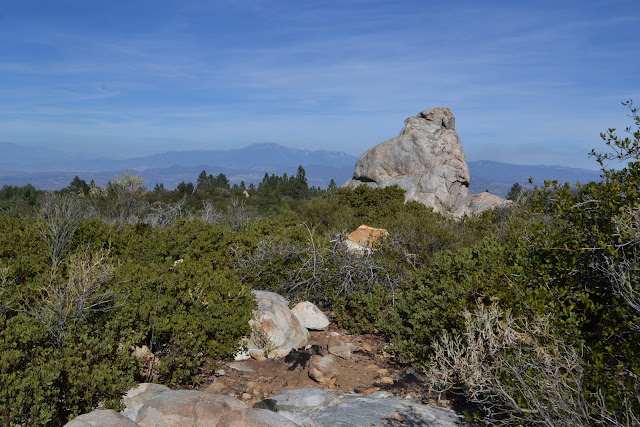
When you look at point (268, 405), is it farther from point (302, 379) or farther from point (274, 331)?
point (274, 331)

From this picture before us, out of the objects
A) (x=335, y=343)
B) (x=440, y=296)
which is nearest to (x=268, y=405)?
(x=335, y=343)

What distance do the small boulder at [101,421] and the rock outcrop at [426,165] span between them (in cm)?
2734

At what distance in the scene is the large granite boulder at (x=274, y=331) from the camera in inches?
266

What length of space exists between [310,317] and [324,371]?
1909mm

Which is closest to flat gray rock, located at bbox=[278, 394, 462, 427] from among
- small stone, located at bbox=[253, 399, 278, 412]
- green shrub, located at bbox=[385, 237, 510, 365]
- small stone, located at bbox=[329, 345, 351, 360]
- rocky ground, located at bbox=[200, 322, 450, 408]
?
small stone, located at bbox=[253, 399, 278, 412]

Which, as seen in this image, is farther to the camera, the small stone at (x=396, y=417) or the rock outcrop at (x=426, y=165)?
the rock outcrop at (x=426, y=165)

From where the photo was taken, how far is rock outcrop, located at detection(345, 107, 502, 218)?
30.7 meters

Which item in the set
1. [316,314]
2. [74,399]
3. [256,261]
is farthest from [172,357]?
[256,261]

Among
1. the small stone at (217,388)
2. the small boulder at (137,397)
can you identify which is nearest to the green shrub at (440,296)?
the small stone at (217,388)

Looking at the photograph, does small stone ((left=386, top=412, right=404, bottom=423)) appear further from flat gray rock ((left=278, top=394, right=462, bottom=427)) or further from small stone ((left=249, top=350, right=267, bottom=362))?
small stone ((left=249, top=350, right=267, bottom=362))

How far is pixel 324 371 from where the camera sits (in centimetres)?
604

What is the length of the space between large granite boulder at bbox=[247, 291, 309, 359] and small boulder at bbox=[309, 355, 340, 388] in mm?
788

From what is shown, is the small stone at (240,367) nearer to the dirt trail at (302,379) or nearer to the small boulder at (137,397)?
the dirt trail at (302,379)

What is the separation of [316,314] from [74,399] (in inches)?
173
